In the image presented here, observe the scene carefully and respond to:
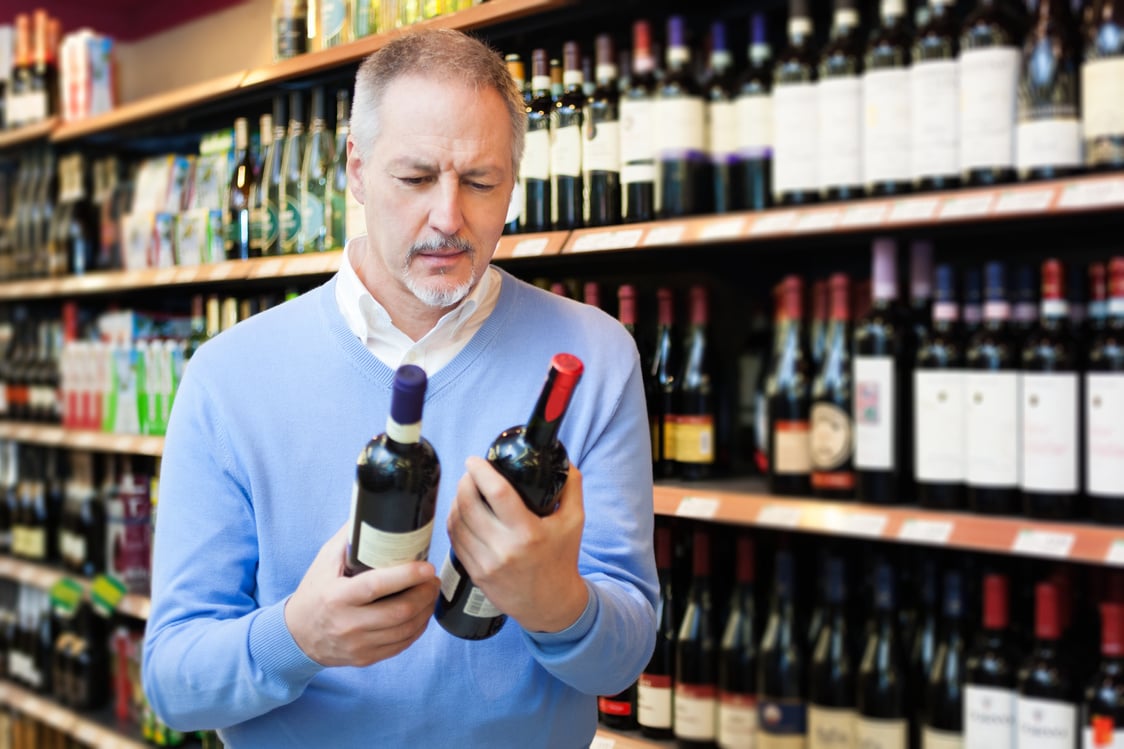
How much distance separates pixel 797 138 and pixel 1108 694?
114 cm

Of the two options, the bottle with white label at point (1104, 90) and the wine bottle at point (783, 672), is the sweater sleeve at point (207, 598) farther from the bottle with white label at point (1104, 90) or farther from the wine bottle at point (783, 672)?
the bottle with white label at point (1104, 90)

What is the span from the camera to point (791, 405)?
7.16 feet

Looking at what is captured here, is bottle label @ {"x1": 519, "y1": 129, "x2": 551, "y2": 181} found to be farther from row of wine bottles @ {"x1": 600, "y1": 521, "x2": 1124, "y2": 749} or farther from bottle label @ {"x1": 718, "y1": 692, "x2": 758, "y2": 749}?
bottle label @ {"x1": 718, "y1": 692, "x2": 758, "y2": 749}

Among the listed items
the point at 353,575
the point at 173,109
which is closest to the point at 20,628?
the point at 173,109

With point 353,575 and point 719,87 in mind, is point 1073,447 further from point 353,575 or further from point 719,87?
point 353,575

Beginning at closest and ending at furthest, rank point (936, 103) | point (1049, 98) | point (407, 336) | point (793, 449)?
point (407, 336) → point (1049, 98) → point (936, 103) → point (793, 449)

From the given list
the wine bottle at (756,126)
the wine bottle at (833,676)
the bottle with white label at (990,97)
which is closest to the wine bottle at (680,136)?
the wine bottle at (756,126)

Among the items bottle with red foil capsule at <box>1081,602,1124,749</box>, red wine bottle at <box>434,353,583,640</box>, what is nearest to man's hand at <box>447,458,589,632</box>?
red wine bottle at <box>434,353,583,640</box>

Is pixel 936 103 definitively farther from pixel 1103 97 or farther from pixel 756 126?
pixel 756 126

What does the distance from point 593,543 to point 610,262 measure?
1.44 metres

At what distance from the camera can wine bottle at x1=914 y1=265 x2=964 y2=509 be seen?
190cm

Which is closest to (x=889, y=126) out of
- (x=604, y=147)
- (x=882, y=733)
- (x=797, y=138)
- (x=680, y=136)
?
(x=797, y=138)

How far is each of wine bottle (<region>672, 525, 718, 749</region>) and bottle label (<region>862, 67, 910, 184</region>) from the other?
844 millimetres

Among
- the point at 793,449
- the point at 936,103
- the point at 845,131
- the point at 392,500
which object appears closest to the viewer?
the point at 392,500
